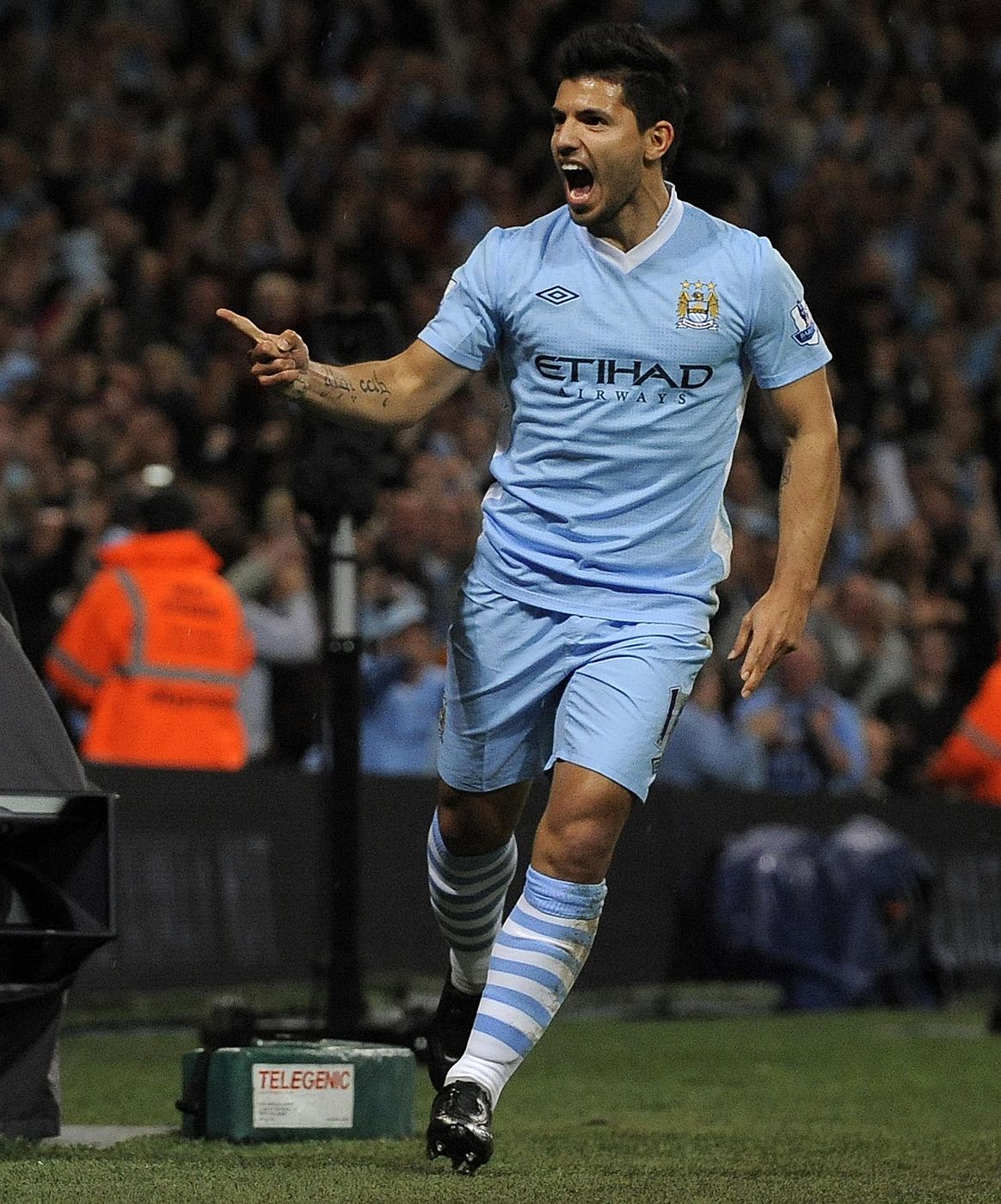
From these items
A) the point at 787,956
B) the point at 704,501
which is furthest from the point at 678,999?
the point at 704,501

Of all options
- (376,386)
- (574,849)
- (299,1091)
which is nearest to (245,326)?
(376,386)

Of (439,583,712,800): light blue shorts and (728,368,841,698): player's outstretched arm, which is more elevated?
(728,368,841,698): player's outstretched arm

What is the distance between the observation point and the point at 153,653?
35.3 feet

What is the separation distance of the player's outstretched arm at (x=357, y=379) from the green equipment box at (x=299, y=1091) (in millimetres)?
1552

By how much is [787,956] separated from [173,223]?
6.43 metres

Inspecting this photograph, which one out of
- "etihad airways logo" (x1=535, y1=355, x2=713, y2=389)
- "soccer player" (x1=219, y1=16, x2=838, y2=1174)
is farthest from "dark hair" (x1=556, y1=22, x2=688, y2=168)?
"etihad airways logo" (x1=535, y1=355, x2=713, y2=389)

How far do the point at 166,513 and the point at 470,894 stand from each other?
4804 mm

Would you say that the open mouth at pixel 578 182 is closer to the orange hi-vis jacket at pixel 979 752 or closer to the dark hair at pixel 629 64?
the dark hair at pixel 629 64

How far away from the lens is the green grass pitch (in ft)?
16.9

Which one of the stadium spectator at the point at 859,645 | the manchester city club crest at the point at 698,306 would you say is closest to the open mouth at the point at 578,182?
the manchester city club crest at the point at 698,306

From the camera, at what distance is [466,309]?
5.95 m

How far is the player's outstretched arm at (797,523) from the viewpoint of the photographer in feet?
18.5

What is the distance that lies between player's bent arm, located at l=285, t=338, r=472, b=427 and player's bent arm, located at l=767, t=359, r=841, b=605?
78 centimetres

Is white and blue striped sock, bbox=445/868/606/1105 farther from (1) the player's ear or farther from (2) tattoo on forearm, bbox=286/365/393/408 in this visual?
(1) the player's ear
